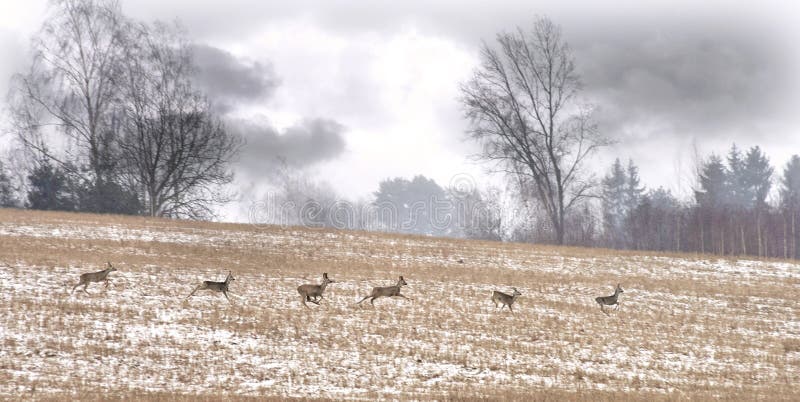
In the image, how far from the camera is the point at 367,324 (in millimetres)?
20562

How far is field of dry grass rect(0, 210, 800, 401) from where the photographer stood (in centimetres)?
1588

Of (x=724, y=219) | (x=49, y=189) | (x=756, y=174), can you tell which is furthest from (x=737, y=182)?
(x=49, y=189)

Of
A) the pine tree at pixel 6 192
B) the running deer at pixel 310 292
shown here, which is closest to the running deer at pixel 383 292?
the running deer at pixel 310 292

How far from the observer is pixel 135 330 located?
60.1 ft

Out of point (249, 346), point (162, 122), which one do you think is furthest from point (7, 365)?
point (162, 122)

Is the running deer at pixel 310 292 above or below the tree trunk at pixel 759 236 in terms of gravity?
below

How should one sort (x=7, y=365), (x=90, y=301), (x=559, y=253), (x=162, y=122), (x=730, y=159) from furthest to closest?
(x=730, y=159)
(x=162, y=122)
(x=559, y=253)
(x=90, y=301)
(x=7, y=365)

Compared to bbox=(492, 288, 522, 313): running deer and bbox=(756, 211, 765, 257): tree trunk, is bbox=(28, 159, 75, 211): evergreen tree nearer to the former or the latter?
bbox=(492, 288, 522, 313): running deer

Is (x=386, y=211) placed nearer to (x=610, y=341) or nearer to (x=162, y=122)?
(x=162, y=122)

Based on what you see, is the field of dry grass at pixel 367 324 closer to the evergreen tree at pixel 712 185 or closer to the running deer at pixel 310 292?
the running deer at pixel 310 292

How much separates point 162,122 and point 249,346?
98.3 ft

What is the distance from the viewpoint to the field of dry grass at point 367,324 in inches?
625

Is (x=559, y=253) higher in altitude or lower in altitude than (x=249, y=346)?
higher

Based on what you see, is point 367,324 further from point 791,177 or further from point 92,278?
point 791,177
